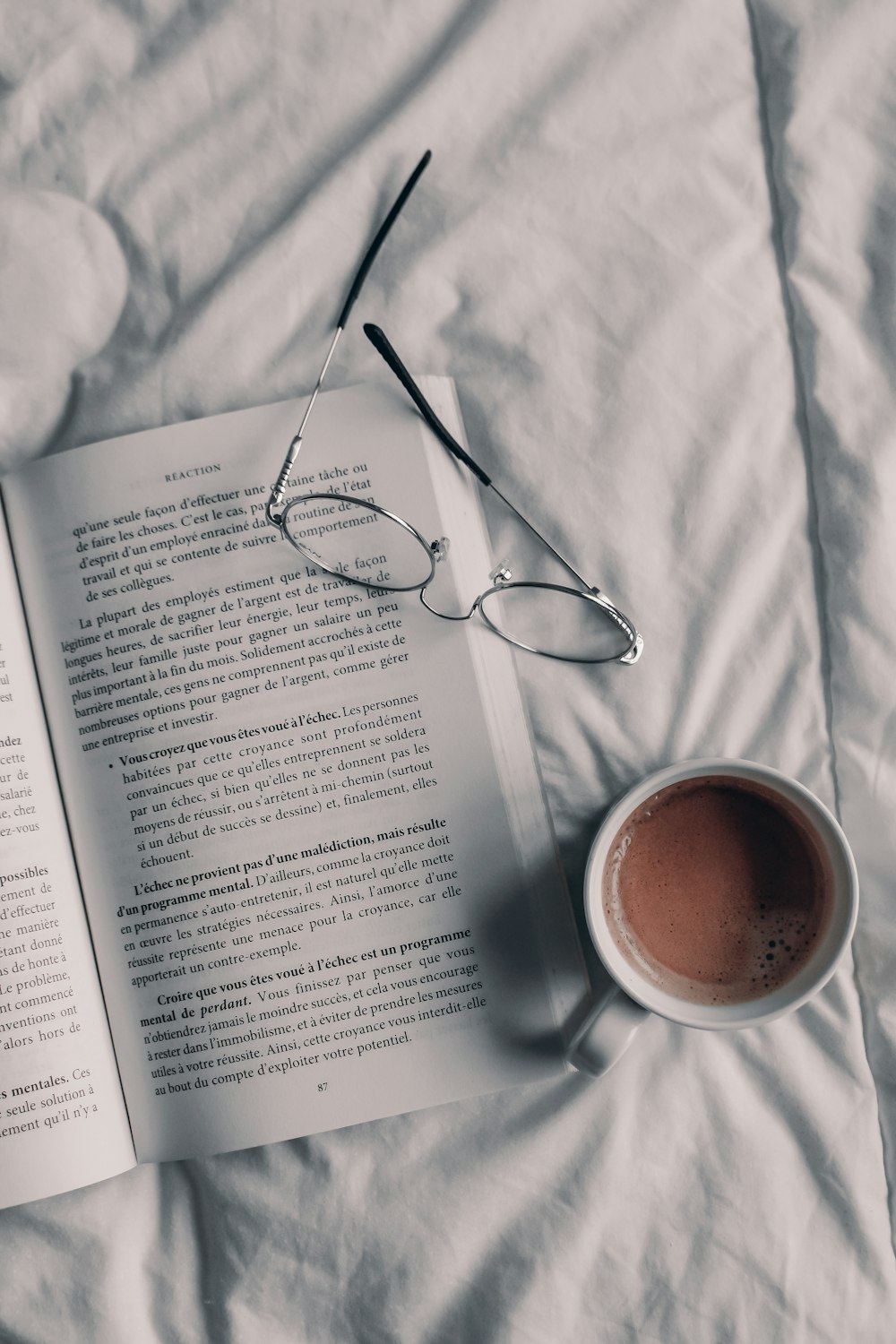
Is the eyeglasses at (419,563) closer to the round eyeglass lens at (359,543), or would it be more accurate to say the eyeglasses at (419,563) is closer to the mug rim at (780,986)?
the round eyeglass lens at (359,543)

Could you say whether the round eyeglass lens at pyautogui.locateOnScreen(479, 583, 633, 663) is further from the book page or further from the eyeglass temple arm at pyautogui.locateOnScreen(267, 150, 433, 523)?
the book page

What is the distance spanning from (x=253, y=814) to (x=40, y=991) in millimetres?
184

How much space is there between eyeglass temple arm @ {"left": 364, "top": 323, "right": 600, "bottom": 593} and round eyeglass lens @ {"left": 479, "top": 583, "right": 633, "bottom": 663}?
0.02 m

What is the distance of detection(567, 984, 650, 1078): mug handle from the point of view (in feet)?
2.33

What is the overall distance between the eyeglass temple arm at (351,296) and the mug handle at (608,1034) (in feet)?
1.31

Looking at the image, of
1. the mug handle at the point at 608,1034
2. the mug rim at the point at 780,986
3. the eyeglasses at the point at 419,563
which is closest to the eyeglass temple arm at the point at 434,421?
the eyeglasses at the point at 419,563

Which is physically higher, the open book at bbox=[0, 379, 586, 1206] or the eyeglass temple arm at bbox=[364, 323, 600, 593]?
the eyeglass temple arm at bbox=[364, 323, 600, 593]

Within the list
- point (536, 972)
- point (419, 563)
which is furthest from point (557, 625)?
point (536, 972)

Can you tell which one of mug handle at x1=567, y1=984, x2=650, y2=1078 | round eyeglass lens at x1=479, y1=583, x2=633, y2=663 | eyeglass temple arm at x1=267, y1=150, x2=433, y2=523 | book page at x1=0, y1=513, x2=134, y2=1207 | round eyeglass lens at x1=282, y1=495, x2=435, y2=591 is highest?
eyeglass temple arm at x1=267, y1=150, x2=433, y2=523

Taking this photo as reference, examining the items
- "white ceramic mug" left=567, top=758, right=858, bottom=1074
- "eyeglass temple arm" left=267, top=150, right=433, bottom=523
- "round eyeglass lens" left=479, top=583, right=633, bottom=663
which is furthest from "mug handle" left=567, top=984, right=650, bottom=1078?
"eyeglass temple arm" left=267, top=150, right=433, bottom=523

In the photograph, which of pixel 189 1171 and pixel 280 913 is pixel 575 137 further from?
pixel 189 1171

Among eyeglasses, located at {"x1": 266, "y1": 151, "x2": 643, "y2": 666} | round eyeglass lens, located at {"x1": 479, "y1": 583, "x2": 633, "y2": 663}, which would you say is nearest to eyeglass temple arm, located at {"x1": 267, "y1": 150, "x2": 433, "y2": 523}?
eyeglasses, located at {"x1": 266, "y1": 151, "x2": 643, "y2": 666}

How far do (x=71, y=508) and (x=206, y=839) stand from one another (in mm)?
249

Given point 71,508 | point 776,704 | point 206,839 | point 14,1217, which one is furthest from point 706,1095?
point 71,508
